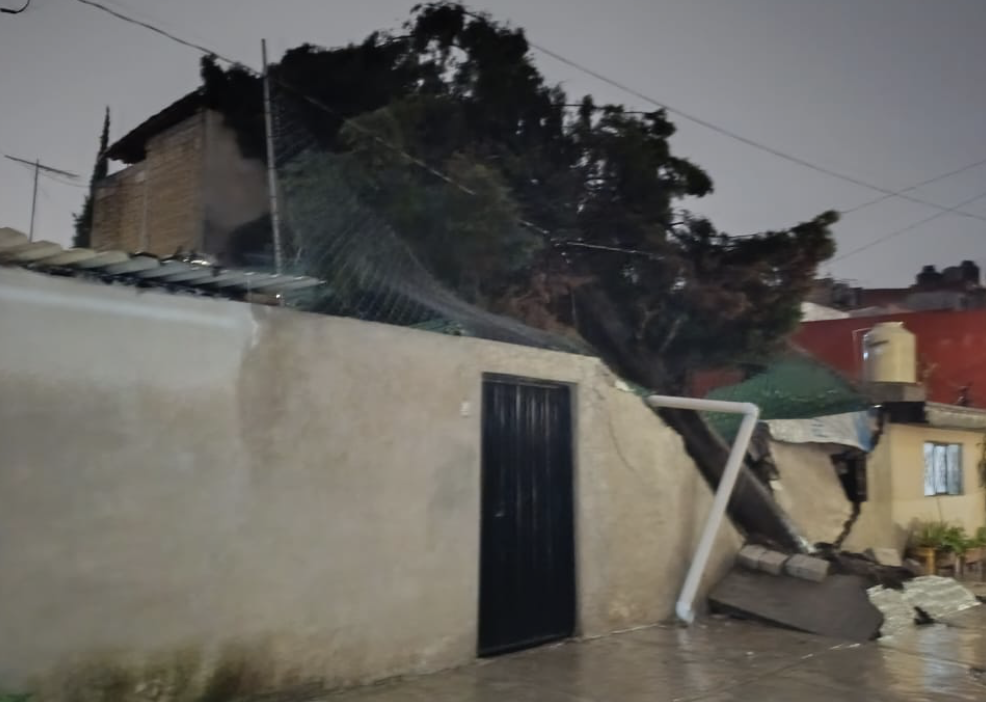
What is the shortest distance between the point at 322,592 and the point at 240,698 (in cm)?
73

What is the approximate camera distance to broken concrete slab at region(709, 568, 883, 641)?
738 cm

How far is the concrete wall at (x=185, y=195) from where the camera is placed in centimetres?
1050

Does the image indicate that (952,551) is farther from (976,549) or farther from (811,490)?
(811,490)

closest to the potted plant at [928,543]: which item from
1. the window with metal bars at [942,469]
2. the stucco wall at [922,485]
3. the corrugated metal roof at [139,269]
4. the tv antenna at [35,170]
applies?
the stucco wall at [922,485]

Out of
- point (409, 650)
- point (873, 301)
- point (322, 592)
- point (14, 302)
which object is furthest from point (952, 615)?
point (873, 301)

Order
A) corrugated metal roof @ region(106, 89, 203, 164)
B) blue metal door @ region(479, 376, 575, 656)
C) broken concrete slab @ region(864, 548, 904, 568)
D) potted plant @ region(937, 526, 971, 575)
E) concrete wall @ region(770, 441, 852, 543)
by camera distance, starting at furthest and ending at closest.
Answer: potted plant @ region(937, 526, 971, 575) < corrugated metal roof @ region(106, 89, 203, 164) < concrete wall @ region(770, 441, 852, 543) < broken concrete slab @ region(864, 548, 904, 568) < blue metal door @ region(479, 376, 575, 656)

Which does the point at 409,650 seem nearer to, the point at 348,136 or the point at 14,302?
the point at 14,302

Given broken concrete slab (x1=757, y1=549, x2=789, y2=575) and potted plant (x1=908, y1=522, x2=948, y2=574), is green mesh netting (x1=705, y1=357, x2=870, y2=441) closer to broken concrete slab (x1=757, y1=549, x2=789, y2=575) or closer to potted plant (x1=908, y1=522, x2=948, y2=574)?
potted plant (x1=908, y1=522, x2=948, y2=574)

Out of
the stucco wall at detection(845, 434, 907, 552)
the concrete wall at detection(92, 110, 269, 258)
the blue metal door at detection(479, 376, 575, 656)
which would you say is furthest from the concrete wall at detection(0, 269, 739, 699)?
the stucco wall at detection(845, 434, 907, 552)

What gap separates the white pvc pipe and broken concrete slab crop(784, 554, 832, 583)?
0.76 m

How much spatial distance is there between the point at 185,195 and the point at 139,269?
263 inches

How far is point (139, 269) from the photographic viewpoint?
454 cm

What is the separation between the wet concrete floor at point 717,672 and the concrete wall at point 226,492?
45 centimetres

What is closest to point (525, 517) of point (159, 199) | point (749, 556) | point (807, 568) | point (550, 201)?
point (749, 556)
